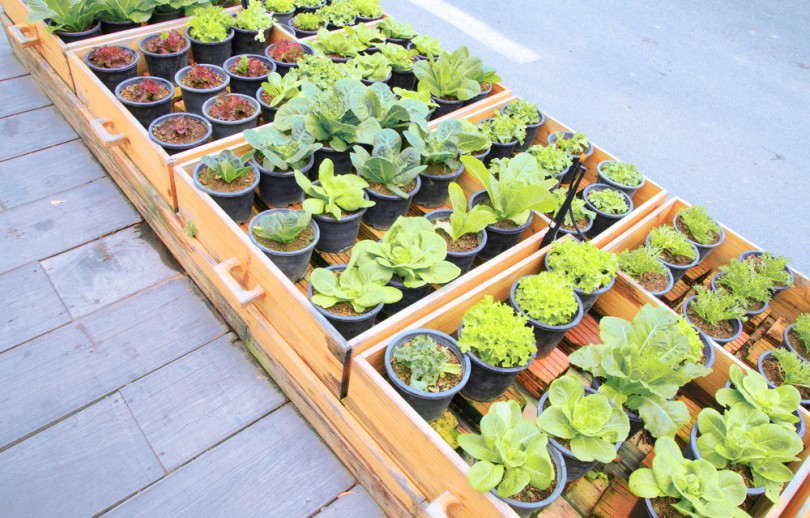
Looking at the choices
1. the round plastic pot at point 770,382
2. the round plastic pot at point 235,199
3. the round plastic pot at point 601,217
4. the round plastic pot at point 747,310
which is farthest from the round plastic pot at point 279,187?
the round plastic pot at point 770,382

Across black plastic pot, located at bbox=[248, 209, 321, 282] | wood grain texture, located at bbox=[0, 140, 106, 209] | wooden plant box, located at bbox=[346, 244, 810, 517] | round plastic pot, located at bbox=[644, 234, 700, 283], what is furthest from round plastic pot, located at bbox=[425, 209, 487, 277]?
wood grain texture, located at bbox=[0, 140, 106, 209]

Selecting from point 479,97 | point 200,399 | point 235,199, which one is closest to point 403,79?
point 479,97

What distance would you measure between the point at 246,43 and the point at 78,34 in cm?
98

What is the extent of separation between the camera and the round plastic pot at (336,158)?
283cm

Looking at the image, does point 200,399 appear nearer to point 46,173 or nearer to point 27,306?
point 27,306

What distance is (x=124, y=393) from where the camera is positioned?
2.37 metres

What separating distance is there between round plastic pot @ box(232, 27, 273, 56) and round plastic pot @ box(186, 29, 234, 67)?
0.08 metres

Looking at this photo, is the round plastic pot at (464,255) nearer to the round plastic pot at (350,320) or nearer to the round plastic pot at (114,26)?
the round plastic pot at (350,320)

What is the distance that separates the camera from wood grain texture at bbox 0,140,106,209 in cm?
304

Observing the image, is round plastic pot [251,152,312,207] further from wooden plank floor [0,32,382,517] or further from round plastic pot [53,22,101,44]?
round plastic pot [53,22,101,44]

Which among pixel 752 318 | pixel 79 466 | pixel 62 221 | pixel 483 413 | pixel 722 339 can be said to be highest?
pixel 722 339

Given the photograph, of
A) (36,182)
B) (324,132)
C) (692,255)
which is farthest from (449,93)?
(36,182)

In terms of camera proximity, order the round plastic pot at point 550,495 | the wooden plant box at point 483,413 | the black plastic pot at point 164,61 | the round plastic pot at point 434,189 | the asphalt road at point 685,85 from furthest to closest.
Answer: the asphalt road at point 685,85
the black plastic pot at point 164,61
the round plastic pot at point 434,189
the wooden plant box at point 483,413
the round plastic pot at point 550,495

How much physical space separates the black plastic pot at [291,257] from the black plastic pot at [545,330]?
90cm
